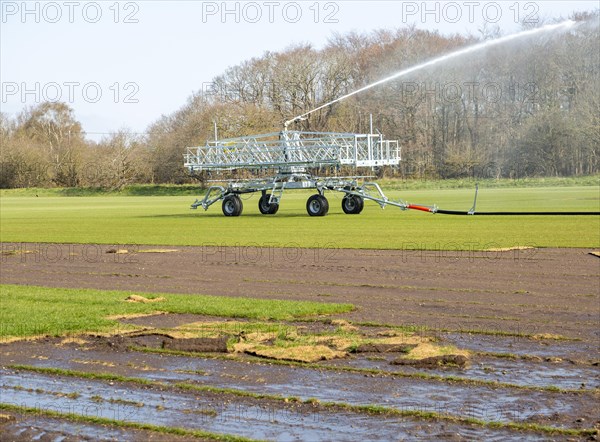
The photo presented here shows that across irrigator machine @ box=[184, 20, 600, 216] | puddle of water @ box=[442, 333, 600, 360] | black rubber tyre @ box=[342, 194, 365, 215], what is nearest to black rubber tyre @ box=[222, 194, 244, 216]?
irrigator machine @ box=[184, 20, 600, 216]

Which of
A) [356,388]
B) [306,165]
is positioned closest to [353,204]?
[306,165]

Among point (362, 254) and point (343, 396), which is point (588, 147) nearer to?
point (362, 254)

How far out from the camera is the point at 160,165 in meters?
88.8

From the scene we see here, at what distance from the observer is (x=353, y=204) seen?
42.4 metres

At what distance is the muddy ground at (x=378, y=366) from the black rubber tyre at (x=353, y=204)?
2302cm

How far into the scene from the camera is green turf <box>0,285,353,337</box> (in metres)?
12.7

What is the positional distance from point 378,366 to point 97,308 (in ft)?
18.6

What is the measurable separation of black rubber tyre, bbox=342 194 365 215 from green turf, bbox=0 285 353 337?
87.4 feet

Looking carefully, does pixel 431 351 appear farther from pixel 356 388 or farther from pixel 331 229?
pixel 331 229

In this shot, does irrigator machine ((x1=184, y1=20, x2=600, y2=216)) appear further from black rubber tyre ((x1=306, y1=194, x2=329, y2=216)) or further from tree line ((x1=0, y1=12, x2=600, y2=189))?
tree line ((x1=0, y1=12, x2=600, y2=189))

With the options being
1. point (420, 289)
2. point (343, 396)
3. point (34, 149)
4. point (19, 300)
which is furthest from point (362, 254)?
point (34, 149)

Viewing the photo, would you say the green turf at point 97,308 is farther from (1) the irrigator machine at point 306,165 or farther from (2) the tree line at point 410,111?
(2) the tree line at point 410,111

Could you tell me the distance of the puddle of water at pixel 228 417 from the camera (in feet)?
24.8

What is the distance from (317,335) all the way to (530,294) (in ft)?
15.6
